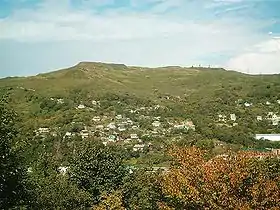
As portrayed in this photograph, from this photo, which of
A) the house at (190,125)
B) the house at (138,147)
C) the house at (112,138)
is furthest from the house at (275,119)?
the house at (112,138)

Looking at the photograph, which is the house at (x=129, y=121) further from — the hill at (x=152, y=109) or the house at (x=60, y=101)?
the house at (x=60, y=101)

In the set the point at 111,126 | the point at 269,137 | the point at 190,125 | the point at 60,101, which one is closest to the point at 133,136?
the point at 111,126

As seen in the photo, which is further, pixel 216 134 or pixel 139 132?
pixel 139 132

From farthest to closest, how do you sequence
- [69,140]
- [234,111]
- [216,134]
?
[234,111], [216,134], [69,140]

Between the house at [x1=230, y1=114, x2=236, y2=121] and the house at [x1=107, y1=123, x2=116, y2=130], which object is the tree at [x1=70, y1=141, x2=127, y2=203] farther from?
the house at [x1=230, y1=114, x2=236, y2=121]

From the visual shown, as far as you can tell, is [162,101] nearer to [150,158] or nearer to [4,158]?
[150,158]

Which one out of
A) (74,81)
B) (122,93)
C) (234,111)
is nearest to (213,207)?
(234,111)
